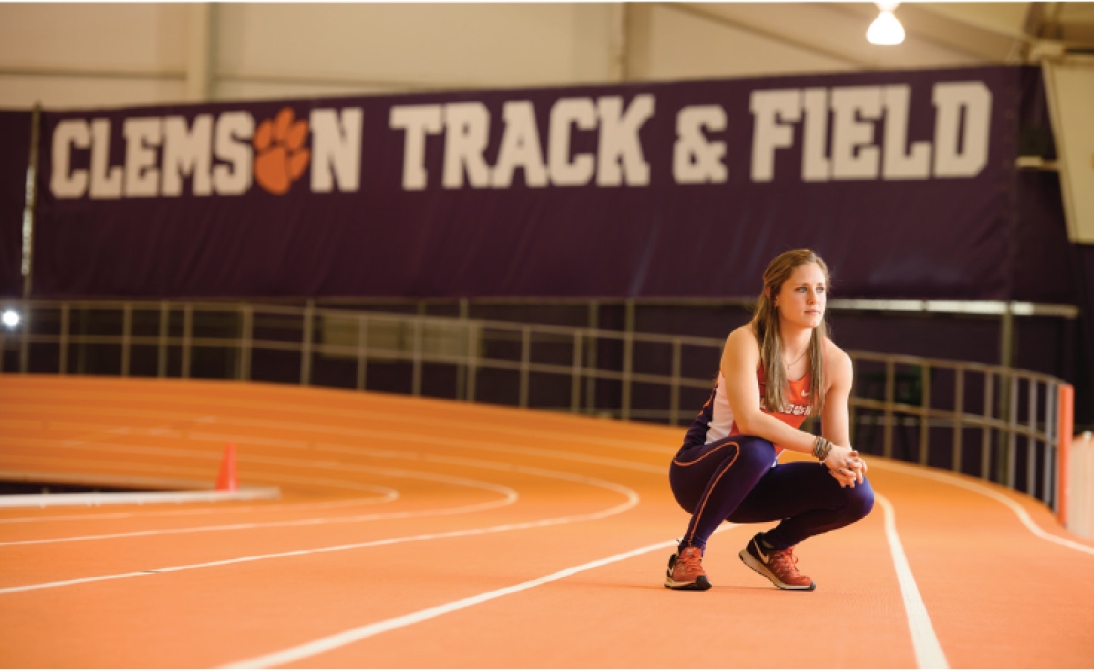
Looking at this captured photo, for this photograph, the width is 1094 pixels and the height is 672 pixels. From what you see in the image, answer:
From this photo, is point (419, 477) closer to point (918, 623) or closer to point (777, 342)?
point (777, 342)

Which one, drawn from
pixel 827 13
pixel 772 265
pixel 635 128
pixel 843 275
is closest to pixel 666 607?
pixel 772 265

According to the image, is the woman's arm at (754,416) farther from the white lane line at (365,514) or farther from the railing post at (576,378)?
the railing post at (576,378)

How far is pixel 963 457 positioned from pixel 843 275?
400 cm

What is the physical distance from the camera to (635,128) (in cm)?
1188

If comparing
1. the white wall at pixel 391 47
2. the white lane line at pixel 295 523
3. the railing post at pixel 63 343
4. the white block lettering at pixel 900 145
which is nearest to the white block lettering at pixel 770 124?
the white block lettering at pixel 900 145

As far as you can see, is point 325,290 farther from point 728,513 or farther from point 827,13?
point 728,513

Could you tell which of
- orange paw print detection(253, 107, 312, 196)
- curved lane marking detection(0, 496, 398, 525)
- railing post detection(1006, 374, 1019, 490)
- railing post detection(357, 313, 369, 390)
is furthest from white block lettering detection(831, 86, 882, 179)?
railing post detection(357, 313, 369, 390)

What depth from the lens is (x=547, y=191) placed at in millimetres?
12141

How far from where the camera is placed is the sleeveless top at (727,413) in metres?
3.46

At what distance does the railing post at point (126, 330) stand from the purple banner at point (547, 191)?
106cm

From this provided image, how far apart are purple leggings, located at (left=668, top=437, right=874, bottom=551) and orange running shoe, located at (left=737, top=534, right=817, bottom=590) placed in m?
0.03

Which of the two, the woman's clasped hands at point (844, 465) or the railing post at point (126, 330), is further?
the railing post at point (126, 330)

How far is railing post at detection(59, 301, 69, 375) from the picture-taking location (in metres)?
14.3

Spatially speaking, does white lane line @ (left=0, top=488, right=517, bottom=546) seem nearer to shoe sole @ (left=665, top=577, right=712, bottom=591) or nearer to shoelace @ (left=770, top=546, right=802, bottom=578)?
shoe sole @ (left=665, top=577, right=712, bottom=591)
